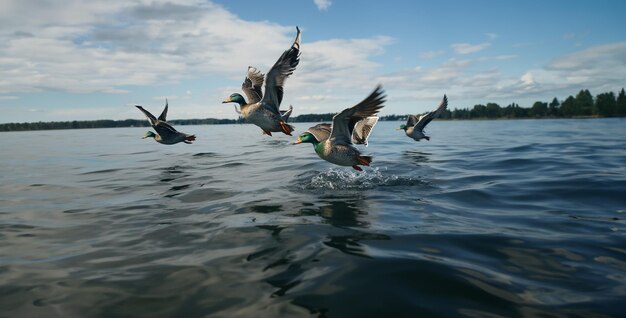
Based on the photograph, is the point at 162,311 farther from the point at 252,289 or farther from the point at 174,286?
the point at 252,289

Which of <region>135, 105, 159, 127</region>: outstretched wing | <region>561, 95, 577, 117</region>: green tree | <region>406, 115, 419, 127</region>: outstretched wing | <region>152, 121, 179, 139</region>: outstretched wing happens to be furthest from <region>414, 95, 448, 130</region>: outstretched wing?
<region>561, 95, 577, 117</region>: green tree

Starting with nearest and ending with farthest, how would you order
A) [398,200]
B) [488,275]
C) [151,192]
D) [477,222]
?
[488,275] → [477,222] → [398,200] → [151,192]

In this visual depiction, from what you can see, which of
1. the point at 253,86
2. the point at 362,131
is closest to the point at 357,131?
the point at 362,131

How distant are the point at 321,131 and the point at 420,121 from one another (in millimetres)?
11277

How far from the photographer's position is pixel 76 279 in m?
5.30

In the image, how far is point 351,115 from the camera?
949 centimetres

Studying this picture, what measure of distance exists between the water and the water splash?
10 centimetres

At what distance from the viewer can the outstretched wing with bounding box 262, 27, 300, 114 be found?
9.96 meters

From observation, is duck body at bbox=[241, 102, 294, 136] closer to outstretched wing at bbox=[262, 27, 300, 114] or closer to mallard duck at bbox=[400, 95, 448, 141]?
outstretched wing at bbox=[262, 27, 300, 114]

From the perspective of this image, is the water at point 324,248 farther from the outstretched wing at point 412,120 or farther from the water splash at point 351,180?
the outstretched wing at point 412,120

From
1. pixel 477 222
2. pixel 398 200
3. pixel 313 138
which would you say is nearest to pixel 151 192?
pixel 313 138

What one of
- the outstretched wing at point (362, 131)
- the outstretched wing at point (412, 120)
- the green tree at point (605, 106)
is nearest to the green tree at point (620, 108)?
the green tree at point (605, 106)

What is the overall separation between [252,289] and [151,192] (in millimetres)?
8391

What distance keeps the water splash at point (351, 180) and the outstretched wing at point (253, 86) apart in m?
3.24
